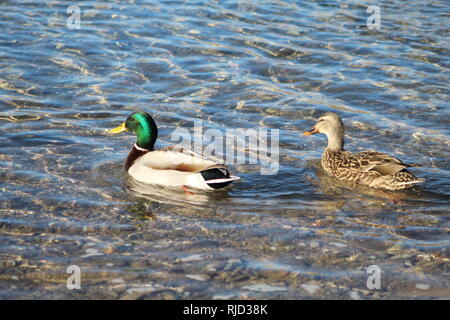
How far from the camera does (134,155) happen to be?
9.14m

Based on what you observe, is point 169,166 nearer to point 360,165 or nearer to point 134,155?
point 134,155

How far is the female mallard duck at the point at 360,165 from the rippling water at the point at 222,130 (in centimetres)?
17

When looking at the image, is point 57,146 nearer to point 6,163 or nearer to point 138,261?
point 6,163

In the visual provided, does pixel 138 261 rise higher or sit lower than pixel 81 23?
lower

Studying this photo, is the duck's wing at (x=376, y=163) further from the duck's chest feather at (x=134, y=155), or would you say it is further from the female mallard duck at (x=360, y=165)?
the duck's chest feather at (x=134, y=155)

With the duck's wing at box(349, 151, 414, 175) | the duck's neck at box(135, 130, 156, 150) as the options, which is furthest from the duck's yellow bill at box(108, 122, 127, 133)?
the duck's wing at box(349, 151, 414, 175)

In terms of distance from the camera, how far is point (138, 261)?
6770 mm

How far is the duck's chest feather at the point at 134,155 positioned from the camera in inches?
357

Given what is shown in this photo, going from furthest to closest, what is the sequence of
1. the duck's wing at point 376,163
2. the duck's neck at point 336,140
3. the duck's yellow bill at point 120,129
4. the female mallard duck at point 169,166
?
the duck's neck at point 336,140
the duck's yellow bill at point 120,129
the duck's wing at point 376,163
the female mallard duck at point 169,166

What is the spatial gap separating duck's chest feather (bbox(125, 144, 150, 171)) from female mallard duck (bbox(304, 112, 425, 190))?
2.24 meters

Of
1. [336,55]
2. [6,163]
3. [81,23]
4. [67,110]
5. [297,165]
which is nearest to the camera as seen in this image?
[6,163]

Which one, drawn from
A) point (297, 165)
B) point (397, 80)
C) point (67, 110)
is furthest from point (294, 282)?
point (397, 80)

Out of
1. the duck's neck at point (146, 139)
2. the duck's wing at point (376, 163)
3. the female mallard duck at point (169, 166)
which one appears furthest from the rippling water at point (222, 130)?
the duck's neck at point (146, 139)

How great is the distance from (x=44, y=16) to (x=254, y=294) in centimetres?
1058
